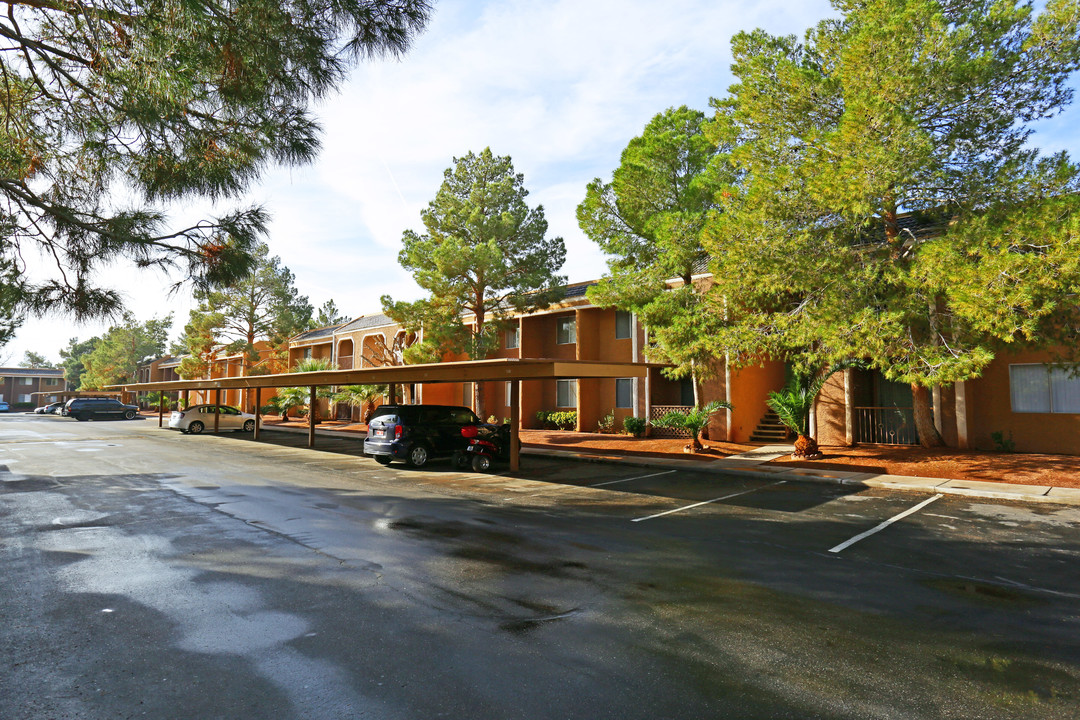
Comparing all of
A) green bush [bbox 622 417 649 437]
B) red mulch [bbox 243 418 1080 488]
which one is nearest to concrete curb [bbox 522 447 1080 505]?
red mulch [bbox 243 418 1080 488]

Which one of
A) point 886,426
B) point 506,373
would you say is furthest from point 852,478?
point 506,373

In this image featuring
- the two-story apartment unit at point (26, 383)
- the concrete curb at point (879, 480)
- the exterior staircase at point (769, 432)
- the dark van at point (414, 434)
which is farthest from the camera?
the two-story apartment unit at point (26, 383)

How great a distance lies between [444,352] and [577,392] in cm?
609

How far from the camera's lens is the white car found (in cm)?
3172

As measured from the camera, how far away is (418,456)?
16.1 m

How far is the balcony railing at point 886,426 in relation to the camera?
18312mm

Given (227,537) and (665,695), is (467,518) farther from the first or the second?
(665,695)

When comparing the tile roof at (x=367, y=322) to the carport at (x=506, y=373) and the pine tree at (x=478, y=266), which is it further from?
the carport at (x=506, y=373)

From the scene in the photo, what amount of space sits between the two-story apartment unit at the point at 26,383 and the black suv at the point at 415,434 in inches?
4518

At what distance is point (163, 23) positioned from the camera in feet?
22.5

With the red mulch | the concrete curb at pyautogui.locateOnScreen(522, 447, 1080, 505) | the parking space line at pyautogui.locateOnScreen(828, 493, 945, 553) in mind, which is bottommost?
the parking space line at pyautogui.locateOnScreen(828, 493, 945, 553)

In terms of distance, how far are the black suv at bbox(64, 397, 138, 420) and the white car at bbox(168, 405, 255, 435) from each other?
21.6 m

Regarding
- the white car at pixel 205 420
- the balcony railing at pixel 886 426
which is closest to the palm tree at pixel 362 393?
the white car at pixel 205 420

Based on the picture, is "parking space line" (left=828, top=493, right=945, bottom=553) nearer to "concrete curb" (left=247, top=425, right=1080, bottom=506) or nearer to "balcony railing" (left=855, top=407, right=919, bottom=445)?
"concrete curb" (left=247, top=425, right=1080, bottom=506)
